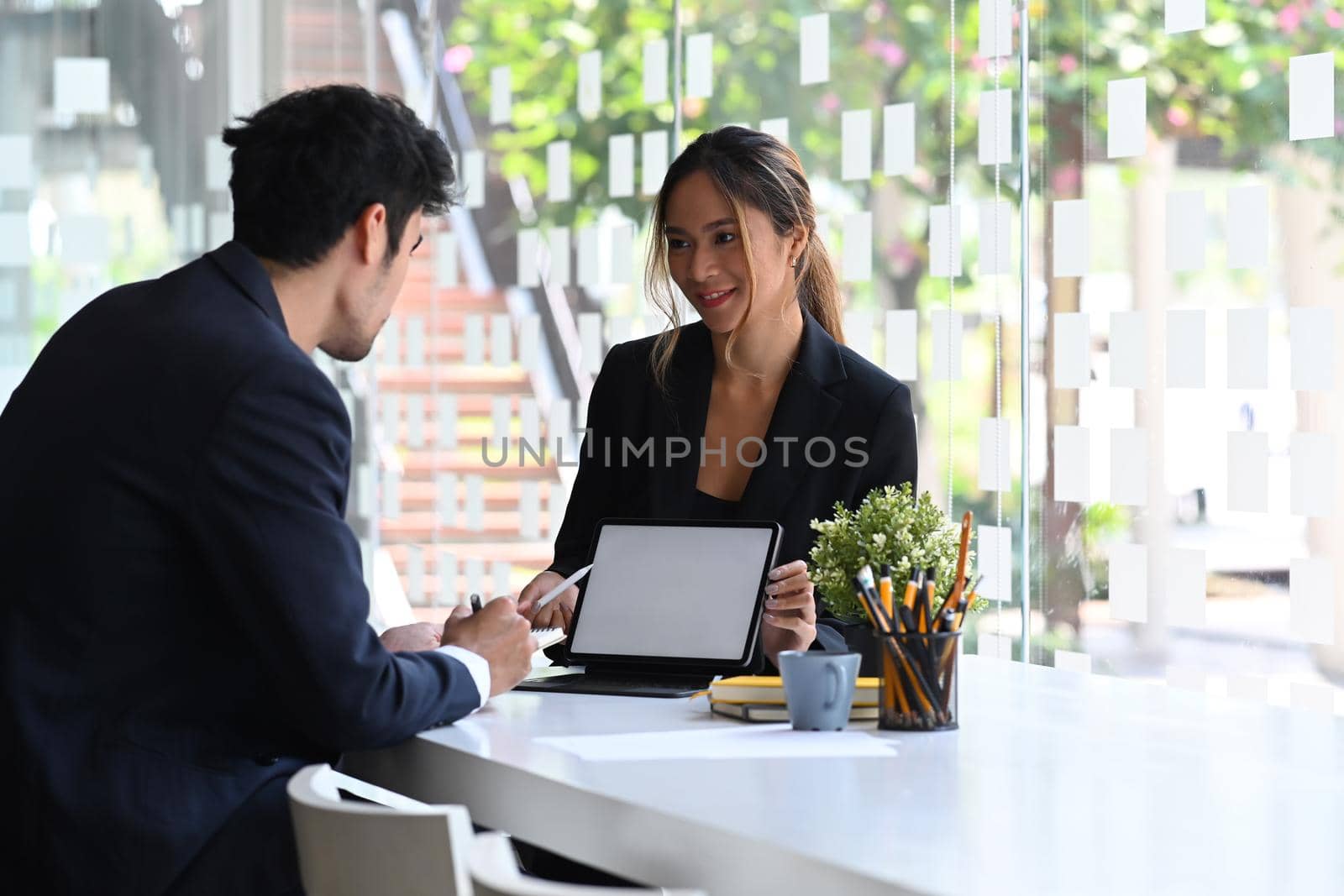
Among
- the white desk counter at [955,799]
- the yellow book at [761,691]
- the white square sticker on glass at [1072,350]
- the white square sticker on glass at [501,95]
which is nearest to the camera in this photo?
the white desk counter at [955,799]

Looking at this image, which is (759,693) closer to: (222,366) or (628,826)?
(628,826)

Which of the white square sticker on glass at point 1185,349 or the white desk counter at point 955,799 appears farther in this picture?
the white square sticker on glass at point 1185,349

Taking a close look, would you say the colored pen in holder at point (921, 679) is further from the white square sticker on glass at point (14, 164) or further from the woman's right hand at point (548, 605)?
the white square sticker on glass at point (14, 164)

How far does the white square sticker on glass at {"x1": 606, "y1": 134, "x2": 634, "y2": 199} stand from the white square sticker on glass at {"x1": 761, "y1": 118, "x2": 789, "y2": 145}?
54 centimetres

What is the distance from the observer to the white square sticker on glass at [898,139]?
11.8 ft

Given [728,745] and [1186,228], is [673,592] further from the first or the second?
[1186,228]

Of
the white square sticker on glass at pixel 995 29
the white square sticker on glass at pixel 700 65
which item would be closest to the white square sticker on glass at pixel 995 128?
the white square sticker on glass at pixel 995 29

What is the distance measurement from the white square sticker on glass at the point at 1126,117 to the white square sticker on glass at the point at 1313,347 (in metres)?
0.51

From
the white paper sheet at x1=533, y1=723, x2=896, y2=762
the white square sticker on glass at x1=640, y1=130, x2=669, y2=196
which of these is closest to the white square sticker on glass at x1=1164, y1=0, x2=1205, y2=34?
the white square sticker on glass at x1=640, y1=130, x2=669, y2=196

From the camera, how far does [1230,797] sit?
1.34m

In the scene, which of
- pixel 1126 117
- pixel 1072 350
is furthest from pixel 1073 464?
pixel 1126 117

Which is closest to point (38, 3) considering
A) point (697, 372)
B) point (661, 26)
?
point (661, 26)

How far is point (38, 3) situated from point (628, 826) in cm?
416

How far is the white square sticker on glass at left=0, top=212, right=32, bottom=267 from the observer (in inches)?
180
